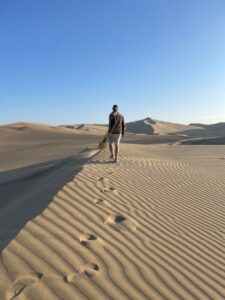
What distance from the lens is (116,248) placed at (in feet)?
14.4

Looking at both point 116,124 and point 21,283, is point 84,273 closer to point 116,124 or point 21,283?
point 21,283

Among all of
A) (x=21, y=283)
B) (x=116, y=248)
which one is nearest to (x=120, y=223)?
(x=116, y=248)

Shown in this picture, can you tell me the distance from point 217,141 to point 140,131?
42.1 meters

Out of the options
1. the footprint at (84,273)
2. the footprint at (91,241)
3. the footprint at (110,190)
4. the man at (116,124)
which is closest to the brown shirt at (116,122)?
the man at (116,124)

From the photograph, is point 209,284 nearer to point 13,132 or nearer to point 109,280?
point 109,280

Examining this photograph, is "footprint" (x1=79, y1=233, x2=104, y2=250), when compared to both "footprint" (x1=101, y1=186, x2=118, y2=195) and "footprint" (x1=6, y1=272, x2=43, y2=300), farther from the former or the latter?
"footprint" (x1=101, y1=186, x2=118, y2=195)

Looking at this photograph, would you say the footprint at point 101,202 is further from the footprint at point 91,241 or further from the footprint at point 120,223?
the footprint at point 91,241

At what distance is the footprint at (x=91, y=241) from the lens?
429 cm

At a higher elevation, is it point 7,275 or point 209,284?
point 7,275

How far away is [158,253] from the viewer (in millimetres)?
4512

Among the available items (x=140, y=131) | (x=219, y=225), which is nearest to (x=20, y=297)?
(x=219, y=225)

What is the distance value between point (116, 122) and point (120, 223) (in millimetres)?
5898

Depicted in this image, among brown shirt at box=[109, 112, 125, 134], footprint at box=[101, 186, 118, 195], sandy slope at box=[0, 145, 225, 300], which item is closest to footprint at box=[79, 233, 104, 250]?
sandy slope at box=[0, 145, 225, 300]

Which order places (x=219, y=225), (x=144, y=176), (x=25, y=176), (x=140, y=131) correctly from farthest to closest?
(x=140, y=131), (x=25, y=176), (x=144, y=176), (x=219, y=225)
